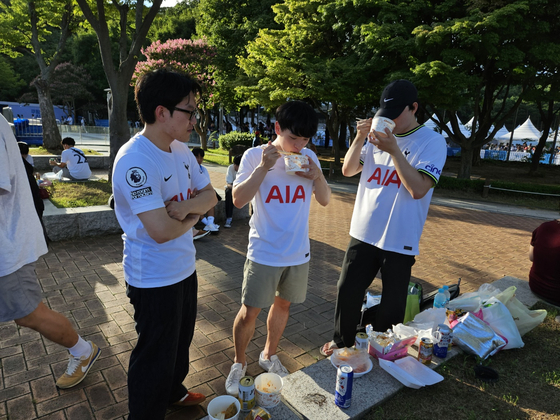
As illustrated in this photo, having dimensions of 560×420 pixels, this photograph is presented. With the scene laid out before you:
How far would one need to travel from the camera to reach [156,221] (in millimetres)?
1741

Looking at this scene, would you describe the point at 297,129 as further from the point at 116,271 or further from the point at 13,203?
the point at 116,271

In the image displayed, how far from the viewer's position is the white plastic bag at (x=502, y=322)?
324 centimetres

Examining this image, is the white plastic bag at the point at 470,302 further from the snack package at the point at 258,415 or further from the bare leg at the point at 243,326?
the snack package at the point at 258,415

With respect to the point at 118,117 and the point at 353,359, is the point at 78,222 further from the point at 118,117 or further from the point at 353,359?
the point at 353,359

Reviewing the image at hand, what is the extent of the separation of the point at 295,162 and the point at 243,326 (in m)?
1.27

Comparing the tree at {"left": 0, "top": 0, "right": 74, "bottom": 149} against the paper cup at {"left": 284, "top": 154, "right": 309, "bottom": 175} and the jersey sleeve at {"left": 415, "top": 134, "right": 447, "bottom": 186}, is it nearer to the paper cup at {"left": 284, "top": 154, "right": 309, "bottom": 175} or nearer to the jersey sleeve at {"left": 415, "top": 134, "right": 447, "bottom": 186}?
the paper cup at {"left": 284, "top": 154, "right": 309, "bottom": 175}

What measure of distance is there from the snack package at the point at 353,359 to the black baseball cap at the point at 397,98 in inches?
73.6

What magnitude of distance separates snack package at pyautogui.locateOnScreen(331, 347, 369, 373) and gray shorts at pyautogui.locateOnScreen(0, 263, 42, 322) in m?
2.22

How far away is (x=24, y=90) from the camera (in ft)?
130

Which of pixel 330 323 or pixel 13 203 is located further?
pixel 330 323

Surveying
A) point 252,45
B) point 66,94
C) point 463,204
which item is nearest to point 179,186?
point 463,204

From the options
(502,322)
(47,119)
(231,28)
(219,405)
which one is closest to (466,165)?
(502,322)

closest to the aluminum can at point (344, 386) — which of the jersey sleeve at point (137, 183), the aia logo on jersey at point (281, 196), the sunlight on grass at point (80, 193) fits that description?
the aia logo on jersey at point (281, 196)

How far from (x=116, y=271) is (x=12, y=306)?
2.65 metres
